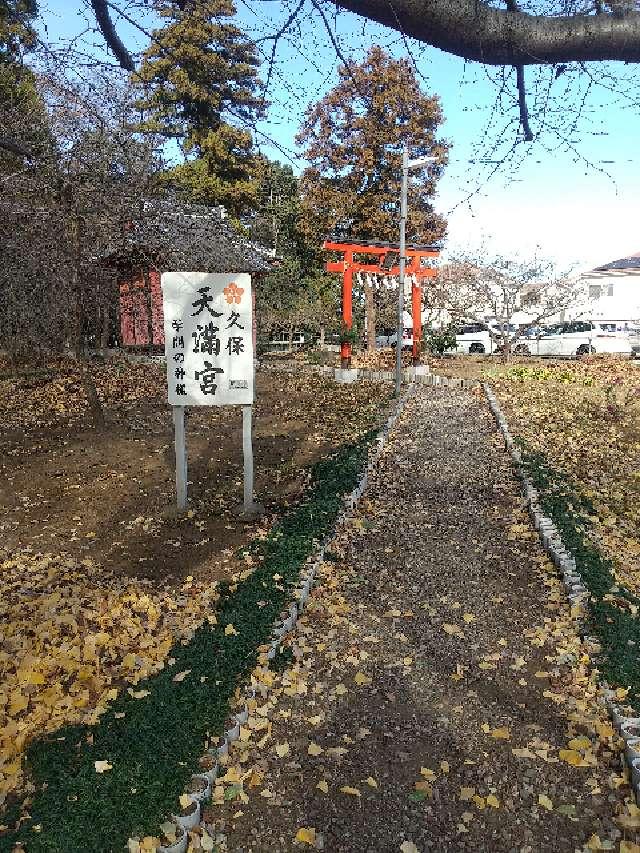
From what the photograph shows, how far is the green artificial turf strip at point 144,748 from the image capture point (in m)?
2.71

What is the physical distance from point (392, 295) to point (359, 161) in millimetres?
6290

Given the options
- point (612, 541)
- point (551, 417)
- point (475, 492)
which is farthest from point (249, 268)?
point (612, 541)

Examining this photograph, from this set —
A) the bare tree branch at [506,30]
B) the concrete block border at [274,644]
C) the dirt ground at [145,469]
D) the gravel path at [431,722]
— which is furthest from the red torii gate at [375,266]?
the bare tree branch at [506,30]

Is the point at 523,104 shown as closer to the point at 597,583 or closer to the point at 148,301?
the point at 597,583

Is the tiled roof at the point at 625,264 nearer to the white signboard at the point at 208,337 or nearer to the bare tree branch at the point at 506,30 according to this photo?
the white signboard at the point at 208,337

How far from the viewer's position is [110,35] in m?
Answer: 3.53

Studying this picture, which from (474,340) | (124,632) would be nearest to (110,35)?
(124,632)

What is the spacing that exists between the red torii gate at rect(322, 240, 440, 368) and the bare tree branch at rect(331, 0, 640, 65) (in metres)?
15.4


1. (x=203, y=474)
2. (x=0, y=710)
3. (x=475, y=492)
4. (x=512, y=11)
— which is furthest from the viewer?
(x=203, y=474)

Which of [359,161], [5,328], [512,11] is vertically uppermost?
[359,161]

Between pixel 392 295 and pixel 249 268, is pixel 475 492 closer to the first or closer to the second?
pixel 249 268

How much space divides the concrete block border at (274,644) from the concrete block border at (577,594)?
81.5 inches

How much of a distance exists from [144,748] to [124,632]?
143 centimetres

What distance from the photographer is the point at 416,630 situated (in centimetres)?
454
